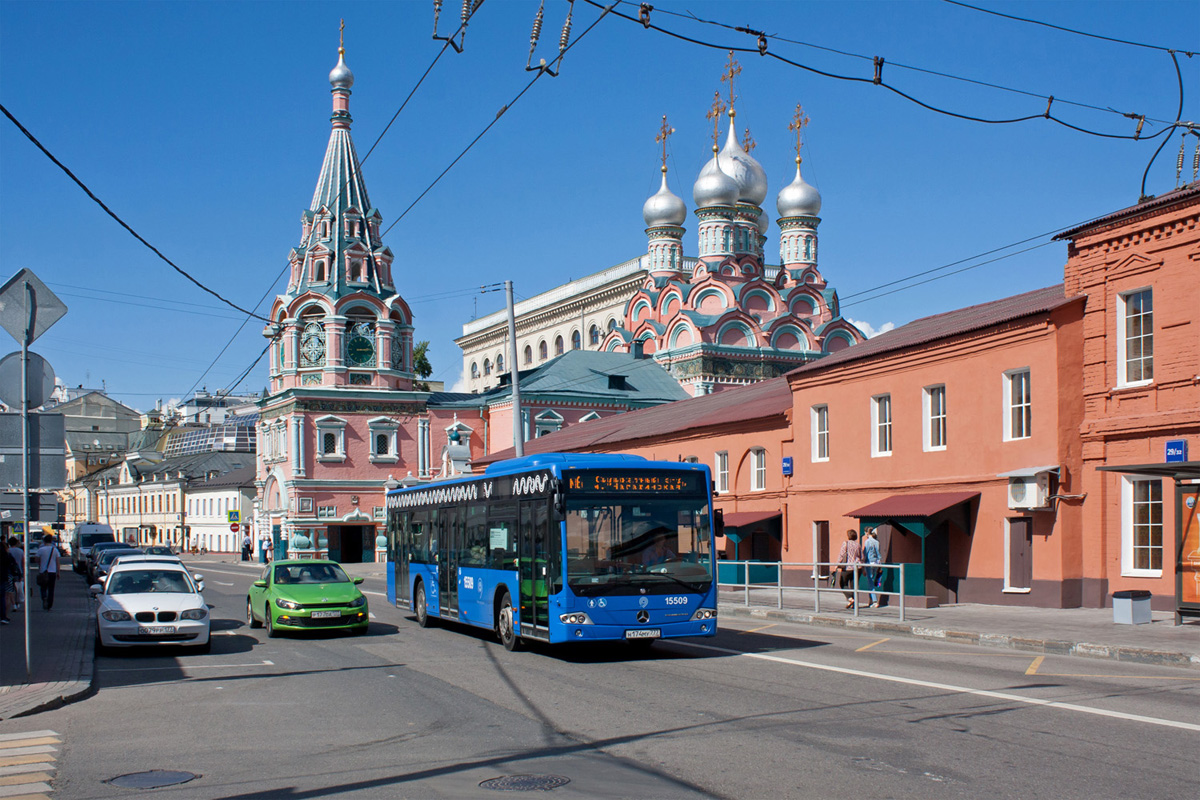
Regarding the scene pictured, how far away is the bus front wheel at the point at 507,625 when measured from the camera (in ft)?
55.9

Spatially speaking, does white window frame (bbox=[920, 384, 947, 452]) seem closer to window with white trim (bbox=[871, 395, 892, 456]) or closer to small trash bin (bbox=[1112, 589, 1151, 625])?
window with white trim (bbox=[871, 395, 892, 456])

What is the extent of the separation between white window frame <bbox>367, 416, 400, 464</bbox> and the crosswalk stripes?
55388 mm

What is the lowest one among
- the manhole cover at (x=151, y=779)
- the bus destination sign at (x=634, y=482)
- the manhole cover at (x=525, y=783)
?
the manhole cover at (x=151, y=779)

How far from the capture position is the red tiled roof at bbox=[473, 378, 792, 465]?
34.5m

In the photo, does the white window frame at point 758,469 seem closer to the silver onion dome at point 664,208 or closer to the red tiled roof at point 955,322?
the red tiled roof at point 955,322

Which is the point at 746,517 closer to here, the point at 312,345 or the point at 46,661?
the point at 46,661

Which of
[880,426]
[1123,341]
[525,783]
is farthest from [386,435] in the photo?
[525,783]

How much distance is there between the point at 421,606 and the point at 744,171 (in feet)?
205

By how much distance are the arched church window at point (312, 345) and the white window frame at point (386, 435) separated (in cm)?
435

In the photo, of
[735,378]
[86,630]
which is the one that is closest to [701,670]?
[86,630]

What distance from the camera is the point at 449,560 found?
67.7ft

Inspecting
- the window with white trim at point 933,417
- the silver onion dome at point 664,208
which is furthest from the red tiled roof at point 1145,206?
the silver onion dome at point 664,208

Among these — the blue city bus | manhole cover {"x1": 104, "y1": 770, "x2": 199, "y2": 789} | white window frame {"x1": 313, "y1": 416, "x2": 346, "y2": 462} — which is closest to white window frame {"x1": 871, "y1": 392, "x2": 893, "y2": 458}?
the blue city bus

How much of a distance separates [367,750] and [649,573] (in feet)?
21.6
